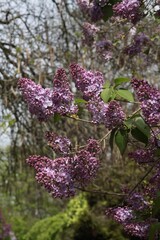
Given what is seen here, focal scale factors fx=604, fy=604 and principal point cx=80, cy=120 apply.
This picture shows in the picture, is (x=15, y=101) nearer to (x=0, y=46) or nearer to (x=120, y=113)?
(x=0, y=46)

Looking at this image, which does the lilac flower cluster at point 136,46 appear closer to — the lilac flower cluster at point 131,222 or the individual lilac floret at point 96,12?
the individual lilac floret at point 96,12

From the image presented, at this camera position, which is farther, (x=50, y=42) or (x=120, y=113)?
(x=50, y=42)

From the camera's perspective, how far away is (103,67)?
7199mm

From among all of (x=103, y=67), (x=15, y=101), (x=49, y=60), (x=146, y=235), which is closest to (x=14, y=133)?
(x=15, y=101)

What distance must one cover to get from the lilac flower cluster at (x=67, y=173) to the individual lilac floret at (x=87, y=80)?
25 cm

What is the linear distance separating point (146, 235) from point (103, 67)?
15.1 feet

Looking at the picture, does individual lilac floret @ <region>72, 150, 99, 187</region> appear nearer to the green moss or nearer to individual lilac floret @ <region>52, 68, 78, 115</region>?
individual lilac floret @ <region>52, 68, 78, 115</region>

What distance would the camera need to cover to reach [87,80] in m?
2.51

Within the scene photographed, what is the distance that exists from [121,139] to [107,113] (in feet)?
0.41

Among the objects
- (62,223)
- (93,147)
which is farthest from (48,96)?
(62,223)

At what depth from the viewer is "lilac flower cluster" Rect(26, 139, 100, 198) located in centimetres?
246

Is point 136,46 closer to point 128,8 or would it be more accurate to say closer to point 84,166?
point 128,8

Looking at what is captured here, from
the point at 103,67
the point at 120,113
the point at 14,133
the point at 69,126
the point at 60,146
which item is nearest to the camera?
the point at 120,113

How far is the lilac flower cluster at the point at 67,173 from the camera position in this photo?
8.06ft
